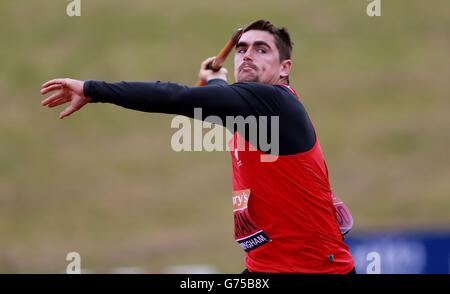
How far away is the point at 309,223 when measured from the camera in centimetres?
836

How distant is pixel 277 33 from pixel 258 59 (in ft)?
1.10

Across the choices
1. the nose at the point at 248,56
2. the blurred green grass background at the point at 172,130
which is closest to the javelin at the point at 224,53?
the nose at the point at 248,56

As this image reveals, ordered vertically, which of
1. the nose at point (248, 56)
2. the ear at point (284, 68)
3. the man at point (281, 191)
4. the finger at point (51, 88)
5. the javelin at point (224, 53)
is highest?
the javelin at point (224, 53)

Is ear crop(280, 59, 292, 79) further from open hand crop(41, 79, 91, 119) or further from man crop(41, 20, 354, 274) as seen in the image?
open hand crop(41, 79, 91, 119)

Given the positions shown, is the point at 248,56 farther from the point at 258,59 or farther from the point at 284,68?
the point at 284,68

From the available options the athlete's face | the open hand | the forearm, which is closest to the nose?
the athlete's face

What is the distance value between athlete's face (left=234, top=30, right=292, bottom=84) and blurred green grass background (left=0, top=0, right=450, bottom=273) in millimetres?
16039

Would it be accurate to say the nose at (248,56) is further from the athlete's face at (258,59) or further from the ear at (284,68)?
the ear at (284,68)

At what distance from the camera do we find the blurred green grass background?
28.9m

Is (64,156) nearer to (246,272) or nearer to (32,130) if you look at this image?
(32,130)

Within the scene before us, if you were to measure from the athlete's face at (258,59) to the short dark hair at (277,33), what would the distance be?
0.04 meters

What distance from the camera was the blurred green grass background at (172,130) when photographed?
28891 mm

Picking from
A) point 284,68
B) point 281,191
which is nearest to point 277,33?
point 284,68

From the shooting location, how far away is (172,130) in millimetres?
33688
